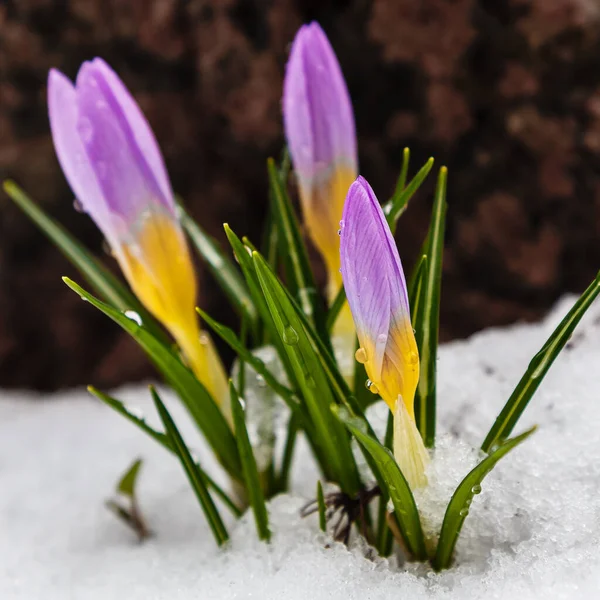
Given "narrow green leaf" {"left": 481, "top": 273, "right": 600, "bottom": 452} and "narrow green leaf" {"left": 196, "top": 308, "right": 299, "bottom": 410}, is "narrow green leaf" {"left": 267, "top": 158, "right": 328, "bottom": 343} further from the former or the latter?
"narrow green leaf" {"left": 481, "top": 273, "right": 600, "bottom": 452}

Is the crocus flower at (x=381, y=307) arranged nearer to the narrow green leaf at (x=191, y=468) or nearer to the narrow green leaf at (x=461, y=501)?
the narrow green leaf at (x=461, y=501)

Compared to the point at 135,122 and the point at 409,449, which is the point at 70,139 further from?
the point at 409,449

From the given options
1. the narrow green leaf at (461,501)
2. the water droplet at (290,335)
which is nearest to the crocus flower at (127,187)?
the water droplet at (290,335)

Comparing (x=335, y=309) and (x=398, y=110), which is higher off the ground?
(x=398, y=110)

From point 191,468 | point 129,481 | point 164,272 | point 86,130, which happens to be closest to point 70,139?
point 86,130

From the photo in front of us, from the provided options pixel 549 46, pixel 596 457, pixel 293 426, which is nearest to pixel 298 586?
pixel 293 426
